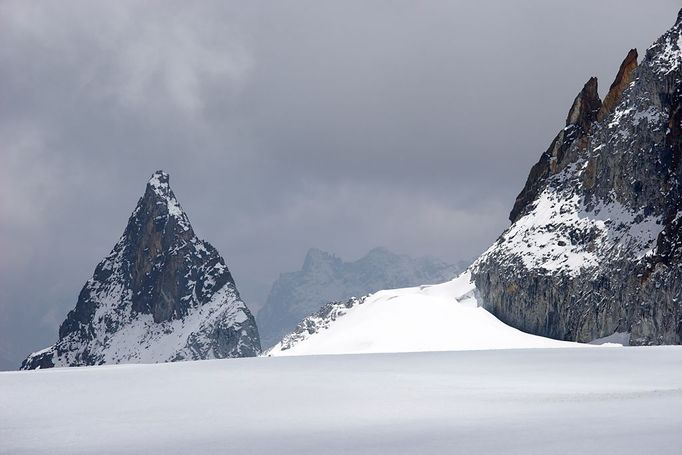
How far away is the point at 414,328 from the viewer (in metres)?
120

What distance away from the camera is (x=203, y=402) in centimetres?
3647

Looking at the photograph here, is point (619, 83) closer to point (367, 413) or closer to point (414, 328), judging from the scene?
point (414, 328)

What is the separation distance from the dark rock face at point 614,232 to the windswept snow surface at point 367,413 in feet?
152

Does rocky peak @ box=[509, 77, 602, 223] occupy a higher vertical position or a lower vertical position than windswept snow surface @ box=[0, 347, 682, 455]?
higher

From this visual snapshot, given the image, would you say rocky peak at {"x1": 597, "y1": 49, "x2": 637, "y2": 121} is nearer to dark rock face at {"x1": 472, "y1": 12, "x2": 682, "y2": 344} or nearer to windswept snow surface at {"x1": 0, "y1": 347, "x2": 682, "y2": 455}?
dark rock face at {"x1": 472, "y1": 12, "x2": 682, "y2": 344}

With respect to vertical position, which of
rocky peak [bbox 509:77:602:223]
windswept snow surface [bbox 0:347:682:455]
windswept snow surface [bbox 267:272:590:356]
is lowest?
windswept snow surface [bbox 0:347:682:455]

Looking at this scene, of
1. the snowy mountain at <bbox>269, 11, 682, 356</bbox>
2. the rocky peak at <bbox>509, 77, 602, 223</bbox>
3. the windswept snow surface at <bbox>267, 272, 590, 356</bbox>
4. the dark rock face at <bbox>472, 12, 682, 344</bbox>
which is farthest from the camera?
the rocky peak at <bbox>509, 77, 602, 223</bbox>

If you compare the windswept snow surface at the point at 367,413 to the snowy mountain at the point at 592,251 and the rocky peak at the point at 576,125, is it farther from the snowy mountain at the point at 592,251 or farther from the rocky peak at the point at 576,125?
the rocky peak at the point at 576,125

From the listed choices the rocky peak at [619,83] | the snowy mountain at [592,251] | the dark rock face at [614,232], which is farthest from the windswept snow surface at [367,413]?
the rocky peak at [619,83]

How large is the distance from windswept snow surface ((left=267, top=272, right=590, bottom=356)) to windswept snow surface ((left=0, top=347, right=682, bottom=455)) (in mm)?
57194

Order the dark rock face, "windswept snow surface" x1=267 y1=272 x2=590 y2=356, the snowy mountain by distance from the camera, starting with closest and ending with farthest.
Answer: the dark rock face < the snowy mountain < "windswept snow surface" x1=267 y1=272 x2=590 y2=356

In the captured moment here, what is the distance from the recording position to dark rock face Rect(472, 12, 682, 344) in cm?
9331

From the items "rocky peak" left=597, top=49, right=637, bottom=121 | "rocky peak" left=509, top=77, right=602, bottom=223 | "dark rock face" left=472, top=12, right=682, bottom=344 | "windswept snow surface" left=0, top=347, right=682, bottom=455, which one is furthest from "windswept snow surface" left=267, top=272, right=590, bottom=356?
"windswept snow surface" left=0, top=347, right=682, bottom=455

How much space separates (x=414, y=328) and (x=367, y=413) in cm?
9058
